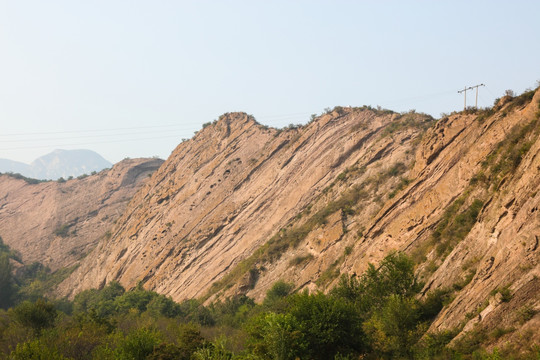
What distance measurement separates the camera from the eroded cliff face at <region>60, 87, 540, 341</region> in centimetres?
2383

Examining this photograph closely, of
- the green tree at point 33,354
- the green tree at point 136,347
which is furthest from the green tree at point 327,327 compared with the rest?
the green tree at point 33,354

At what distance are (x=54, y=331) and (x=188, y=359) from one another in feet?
41.4

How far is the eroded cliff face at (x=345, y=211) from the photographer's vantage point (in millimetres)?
23828

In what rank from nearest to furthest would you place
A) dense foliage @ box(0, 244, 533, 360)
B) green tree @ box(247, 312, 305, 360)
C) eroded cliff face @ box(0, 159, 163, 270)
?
1. green tree @ box(247, 312, 305, 360)
2. dense foliage @ box(0, 244, 533, 360)
3. eroded cliff face @ box(0, 159, 163, 270)

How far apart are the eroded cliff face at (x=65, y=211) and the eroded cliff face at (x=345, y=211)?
13.3 meters

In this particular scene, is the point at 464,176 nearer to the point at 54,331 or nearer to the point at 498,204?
the point at 498,204

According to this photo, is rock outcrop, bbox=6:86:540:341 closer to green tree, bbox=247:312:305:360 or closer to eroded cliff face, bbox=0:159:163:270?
green tree, bbox=247:312:305:360

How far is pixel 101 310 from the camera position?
5681 centimetres

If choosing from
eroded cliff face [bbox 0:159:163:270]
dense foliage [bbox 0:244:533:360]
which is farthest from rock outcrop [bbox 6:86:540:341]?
eroded cliff face [bbox 0:159:163:270]

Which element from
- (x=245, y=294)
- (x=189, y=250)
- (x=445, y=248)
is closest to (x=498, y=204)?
(x=445, y=248)

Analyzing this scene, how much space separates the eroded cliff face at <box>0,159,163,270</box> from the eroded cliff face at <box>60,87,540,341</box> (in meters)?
13.3

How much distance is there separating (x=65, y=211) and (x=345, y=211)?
7261cm

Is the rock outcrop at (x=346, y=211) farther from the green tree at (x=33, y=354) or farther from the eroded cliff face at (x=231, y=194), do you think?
the green tree at (x=33, y=354)

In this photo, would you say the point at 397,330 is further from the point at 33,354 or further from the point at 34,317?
the point at 34,317
